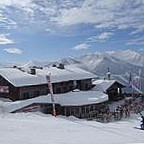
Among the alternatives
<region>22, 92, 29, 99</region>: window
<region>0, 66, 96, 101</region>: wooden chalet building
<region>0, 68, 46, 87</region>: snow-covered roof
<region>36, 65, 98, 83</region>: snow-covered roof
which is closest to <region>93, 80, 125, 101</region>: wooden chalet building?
<region>36, 65, 98, 83</region>: snow-covered roof

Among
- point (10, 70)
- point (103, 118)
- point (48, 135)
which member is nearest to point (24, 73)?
point (10, 70)

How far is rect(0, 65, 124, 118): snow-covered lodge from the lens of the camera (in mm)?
32812

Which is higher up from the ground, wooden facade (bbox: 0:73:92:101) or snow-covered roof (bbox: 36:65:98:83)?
snow-covered roof (bbox: 36:65:98:83)

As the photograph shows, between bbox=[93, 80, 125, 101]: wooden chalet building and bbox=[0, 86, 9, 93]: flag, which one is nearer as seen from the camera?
bbox=[0, 86, 9, 93]: flag

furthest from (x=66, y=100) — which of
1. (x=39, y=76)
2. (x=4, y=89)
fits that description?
(x=4, y=89)

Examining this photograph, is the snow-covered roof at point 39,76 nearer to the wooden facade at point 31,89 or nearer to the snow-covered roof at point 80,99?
the wooden facade at point 31,89

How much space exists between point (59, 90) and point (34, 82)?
4473 mm

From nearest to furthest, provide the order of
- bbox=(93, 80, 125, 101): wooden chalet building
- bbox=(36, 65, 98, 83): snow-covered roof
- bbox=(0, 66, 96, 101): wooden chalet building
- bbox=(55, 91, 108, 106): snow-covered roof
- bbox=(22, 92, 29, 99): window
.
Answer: bbox=(55, 91, 108, 106): snow-covered roof → bbox=(0, 66, 96, 101): wooden chalet building → bbox=(22, 92, 29, 99): window → bbox=(36, 65, 98, 83): snow-covered roof → bbox=(93, 80, 125, 101): wooden chalet building

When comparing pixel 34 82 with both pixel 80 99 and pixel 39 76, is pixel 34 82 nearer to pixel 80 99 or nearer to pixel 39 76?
pixel 39 76

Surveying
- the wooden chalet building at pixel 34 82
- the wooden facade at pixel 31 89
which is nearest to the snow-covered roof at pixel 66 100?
the wooden facade at pixel 31 89

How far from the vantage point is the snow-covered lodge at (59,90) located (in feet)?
108

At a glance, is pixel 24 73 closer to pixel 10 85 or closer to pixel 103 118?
pixel 10 85

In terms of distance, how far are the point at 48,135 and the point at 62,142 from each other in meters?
2.26

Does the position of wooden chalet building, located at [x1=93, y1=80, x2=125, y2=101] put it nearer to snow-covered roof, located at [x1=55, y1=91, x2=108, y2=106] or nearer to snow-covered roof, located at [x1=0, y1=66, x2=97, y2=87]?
snow-covered roof, located at [x1=0, y1=66, x2=97, y2=87]
